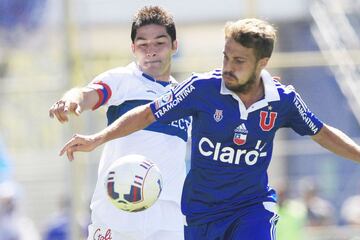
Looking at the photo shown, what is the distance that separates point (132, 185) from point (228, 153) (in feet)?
1.85

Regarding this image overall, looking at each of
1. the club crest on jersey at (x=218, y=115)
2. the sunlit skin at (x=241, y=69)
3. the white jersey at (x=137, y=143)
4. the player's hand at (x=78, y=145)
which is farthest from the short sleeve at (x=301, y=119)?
the player's hand at (x=78, y=145)

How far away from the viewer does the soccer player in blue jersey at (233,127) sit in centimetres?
618

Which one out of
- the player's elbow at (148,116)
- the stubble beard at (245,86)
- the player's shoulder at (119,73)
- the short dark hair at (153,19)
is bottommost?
the player's elbow at (148,116)

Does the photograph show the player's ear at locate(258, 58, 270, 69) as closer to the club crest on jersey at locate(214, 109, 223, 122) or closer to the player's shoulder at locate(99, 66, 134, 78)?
the club crest on jersey at locate(214, 109, 223, 122)

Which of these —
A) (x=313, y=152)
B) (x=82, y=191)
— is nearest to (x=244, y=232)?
(x=82, y=191)

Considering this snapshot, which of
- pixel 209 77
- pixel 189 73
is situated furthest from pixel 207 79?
pixel 189 73

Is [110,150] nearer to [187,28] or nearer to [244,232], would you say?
[244,232]

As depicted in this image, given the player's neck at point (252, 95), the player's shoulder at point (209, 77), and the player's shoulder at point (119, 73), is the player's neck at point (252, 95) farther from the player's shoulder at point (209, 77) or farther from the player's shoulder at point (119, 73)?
the player's shoulder at point (119, 73)

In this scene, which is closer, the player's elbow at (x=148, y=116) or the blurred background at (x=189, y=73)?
the player's elbow at (x=148, y=116)

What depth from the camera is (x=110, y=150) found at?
23.2 feet

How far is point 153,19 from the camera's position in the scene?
7.19 metres

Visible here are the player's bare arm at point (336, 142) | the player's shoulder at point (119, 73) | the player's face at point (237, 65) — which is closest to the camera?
the player's face at point (237, 65)

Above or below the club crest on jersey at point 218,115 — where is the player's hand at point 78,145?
below

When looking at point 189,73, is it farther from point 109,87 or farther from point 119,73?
point 109,87
